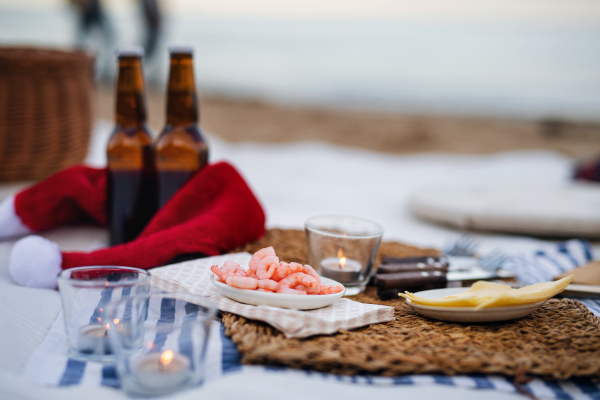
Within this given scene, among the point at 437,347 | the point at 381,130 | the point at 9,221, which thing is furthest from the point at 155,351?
the point at 381,130

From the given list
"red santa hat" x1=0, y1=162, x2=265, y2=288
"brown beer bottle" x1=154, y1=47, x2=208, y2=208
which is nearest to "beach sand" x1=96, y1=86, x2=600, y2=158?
"red santa hat" x1=0, y1=162, x2=265, y2=288

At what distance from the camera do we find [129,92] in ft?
3.47

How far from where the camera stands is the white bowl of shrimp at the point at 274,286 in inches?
28.4

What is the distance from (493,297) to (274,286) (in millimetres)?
319

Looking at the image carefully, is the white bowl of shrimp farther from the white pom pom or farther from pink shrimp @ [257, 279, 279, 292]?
the white pom pom

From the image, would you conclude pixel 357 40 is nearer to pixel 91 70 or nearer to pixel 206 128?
pixel 206 128

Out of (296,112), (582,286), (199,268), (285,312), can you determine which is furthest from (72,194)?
(296,112)

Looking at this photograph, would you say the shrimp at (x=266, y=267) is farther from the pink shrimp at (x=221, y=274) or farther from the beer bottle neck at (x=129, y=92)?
the beer bottle neck at (x=129, y=92)

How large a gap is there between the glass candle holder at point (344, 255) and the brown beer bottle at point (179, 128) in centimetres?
34

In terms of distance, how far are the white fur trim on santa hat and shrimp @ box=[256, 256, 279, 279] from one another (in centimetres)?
66

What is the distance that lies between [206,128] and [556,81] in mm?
6281

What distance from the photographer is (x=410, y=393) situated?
608mm

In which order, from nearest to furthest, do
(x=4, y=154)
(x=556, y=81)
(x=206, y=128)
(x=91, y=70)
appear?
(x=4, y=154) → (x=91, y=70) → (x=206, y=128) → (x=556, y=81)

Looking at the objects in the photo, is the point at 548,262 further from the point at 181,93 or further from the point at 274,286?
the point at 181,93
